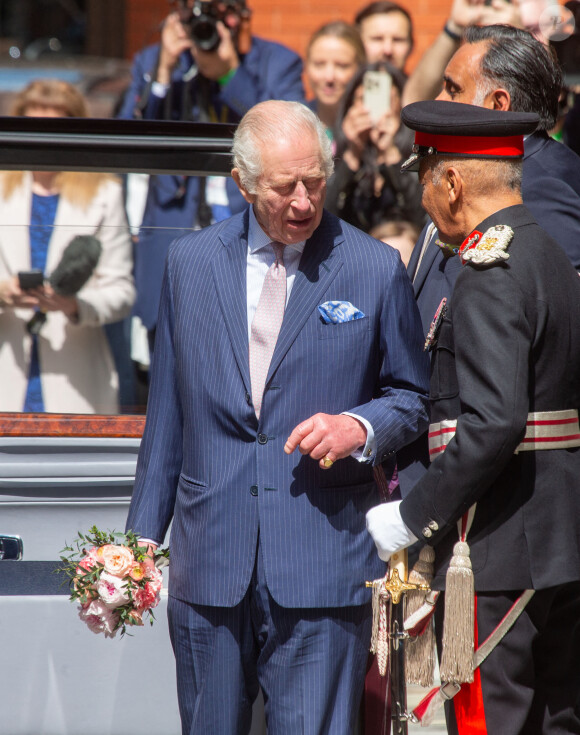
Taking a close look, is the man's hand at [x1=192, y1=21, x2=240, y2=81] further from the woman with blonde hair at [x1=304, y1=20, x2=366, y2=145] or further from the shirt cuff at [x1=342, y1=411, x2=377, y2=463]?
the shirt cuff at [x1=342, y1=411, x2=377, y2=463]

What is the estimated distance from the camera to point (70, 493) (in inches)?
118

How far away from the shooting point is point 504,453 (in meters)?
2.13

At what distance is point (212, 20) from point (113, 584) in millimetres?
3302

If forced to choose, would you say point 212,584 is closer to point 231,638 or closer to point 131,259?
point 231,638

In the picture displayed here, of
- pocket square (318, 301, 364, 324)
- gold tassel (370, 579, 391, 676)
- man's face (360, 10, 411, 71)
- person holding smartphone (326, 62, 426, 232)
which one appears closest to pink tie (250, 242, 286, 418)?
pocket square (318, 301, 364, 324)

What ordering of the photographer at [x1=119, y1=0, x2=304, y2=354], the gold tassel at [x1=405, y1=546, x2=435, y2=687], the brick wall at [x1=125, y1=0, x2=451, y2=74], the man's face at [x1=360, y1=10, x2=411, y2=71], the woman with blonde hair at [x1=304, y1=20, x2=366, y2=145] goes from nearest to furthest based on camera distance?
the gold tassel at [x1=405, y1=546, x2=435, y2=687] → the photographer at [x1=119, y1=0, x2=304, y2=354] → the woman with blonde hair at [x1=304, y1=20, x2=366, y2=145] → the man's face at [x1=360, y1=10, x2=411, y2=71] → the brick wall at [x1=125, y1=0, x2=451, y2=74]

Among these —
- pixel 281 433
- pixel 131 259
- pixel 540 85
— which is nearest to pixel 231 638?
pixel 281 433

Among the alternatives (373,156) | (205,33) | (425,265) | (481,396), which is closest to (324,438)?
(481,396)

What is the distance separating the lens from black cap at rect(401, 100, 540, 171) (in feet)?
7.34

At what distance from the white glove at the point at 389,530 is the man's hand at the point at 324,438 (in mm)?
149

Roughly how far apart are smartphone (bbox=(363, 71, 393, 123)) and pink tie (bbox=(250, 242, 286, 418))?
2405mm

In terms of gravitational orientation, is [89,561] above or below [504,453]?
below

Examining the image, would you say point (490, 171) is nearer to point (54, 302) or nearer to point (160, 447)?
point (160, 447)

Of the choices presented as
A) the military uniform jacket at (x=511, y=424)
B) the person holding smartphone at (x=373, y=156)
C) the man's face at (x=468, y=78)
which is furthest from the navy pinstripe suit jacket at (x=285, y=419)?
the person holding smartphone at (x=373, y=156)
